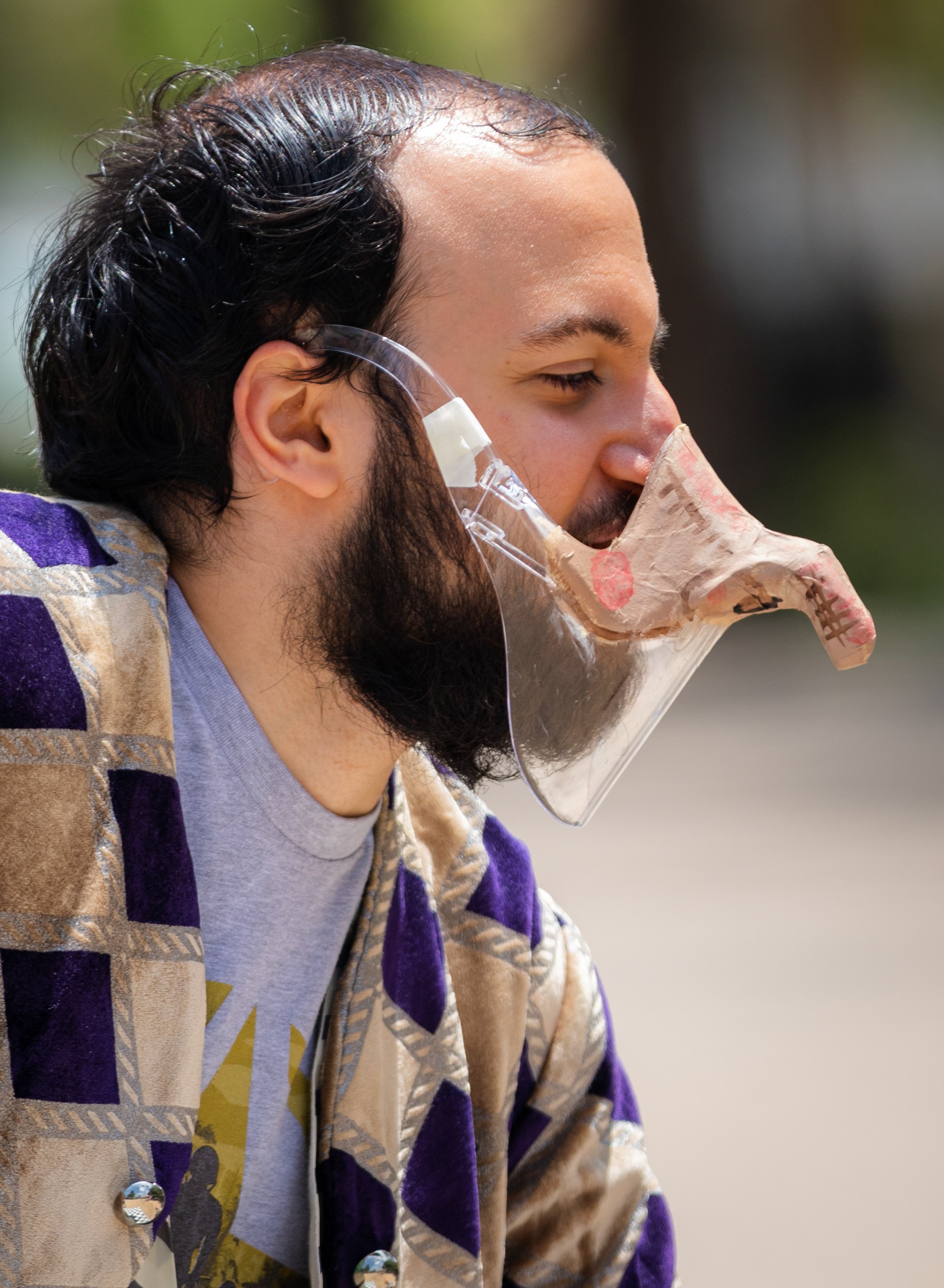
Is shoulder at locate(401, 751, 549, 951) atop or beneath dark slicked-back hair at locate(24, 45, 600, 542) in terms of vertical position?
beneath

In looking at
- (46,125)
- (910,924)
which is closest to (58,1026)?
(910,924)

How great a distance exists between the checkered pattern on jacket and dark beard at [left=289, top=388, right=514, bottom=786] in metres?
0.24

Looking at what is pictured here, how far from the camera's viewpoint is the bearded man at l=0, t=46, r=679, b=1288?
1623mm

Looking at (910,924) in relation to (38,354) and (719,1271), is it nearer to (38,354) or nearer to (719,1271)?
(719,1271)

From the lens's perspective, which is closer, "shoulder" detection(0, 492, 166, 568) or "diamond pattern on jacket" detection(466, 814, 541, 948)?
"shoulder" detection(0, 492, 166, 568)

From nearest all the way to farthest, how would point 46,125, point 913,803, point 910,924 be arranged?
point 910,924 < point 913,803 < point 46,125

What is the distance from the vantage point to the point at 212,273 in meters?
1.68

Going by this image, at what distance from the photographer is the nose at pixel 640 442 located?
64.1 inches

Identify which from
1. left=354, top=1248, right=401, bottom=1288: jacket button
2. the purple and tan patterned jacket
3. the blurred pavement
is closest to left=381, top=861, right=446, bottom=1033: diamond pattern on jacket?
the purple and tan patterned jacket

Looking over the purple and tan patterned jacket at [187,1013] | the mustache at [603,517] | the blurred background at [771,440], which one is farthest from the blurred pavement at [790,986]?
the mustache at [603,517]

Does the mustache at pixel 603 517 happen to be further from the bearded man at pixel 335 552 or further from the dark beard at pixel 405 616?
the dark beard at pixel 405 616

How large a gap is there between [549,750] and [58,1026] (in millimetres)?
592

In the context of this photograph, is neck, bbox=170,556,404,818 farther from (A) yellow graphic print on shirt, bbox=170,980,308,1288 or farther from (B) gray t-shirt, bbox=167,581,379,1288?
(A) yellow graphic print on shirt, bbox=170,980,308,1288

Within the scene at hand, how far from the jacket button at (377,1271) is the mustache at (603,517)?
0.85 meters
